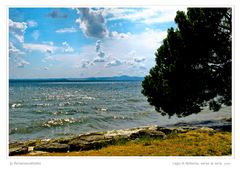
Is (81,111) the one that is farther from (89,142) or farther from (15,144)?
(89,142)

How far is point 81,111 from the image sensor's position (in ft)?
48.6

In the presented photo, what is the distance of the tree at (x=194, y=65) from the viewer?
10.3 meters

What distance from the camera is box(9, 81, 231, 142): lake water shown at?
38.7ft

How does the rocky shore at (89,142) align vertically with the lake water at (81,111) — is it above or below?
below

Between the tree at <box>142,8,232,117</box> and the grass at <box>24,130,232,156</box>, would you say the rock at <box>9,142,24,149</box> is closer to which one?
the grass at <box>24,130,232,156</box>

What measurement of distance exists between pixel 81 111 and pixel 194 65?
5335mm

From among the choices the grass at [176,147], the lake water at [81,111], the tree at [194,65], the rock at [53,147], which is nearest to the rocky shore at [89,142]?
the rock at [53,147]

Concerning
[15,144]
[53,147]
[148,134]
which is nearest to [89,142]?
[53,147]

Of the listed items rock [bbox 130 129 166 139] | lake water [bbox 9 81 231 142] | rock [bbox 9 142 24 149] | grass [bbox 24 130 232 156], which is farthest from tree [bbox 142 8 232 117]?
rock [bbox 9 142 24 149]

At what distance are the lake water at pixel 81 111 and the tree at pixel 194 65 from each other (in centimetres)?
51

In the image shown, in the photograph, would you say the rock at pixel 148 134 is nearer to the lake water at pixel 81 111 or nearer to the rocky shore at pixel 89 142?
the rocky shore at pixel 89 142

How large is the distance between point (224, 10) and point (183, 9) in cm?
92
